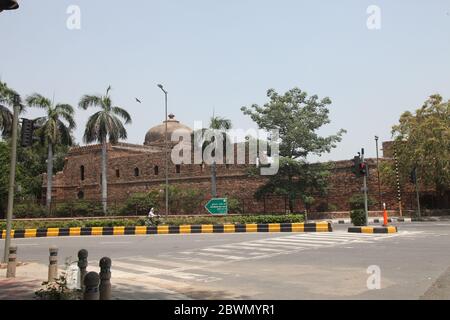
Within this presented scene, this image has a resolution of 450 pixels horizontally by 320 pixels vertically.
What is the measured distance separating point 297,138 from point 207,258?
18287 mm

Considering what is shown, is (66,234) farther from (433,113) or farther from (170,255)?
(433,113)

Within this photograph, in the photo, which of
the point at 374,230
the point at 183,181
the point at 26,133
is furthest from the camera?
the point at 183,181

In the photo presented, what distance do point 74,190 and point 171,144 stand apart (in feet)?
39.8

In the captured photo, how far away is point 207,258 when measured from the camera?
12953mm

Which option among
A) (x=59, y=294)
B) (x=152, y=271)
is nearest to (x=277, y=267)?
(x=152, y=271)

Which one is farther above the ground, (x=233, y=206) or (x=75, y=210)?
(x=233, y=206)

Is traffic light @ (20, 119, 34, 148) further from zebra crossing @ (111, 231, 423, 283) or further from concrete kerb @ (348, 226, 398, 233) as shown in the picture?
concrete kerb @ (348, 226, 398, 233)

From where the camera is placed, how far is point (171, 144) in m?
49.7

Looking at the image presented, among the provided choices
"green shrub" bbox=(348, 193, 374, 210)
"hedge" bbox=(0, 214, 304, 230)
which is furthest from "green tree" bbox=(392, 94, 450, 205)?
"hedge" bbox=(0, 214, 304, 230)

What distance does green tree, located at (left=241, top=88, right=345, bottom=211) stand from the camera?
98.7ft

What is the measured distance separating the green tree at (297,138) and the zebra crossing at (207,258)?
12.0m

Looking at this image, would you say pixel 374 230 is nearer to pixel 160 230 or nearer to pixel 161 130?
pixel 160 230

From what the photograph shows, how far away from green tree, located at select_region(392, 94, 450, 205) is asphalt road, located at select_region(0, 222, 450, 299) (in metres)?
13.6
